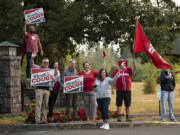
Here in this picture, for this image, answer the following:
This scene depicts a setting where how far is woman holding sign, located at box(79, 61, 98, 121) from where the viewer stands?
12.0m

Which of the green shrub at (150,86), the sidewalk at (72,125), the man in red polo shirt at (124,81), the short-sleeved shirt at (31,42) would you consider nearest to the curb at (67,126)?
the sidewalk at (72,125)

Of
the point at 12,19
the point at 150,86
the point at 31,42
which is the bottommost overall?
the point at 150,86

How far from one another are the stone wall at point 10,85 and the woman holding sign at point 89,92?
14.1 ft

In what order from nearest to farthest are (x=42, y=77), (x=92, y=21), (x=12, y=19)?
(x=42, y=77) → (x=12, y=19) → (x=92, y=21)

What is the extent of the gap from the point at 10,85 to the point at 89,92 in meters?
4.51

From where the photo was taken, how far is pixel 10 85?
1530 centimetres

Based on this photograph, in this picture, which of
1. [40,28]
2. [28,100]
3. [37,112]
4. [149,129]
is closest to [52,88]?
[37,112]

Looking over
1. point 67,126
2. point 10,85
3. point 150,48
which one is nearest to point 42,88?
point 67,126

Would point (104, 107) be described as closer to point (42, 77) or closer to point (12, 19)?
point (42, 77)

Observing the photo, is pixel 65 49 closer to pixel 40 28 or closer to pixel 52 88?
pixel 40 28

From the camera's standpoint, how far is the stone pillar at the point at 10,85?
15250 mm

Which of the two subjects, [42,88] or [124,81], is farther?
[124,81]

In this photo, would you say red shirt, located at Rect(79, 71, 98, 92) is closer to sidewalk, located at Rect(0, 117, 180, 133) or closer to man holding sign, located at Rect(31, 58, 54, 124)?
man holding sign, located at Rect(31, 58, 54, 124)

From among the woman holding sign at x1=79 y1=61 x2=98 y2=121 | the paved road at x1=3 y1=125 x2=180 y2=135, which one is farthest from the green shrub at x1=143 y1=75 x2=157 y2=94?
the paved road at x1=3 y1=125 x2=180 y2=135
